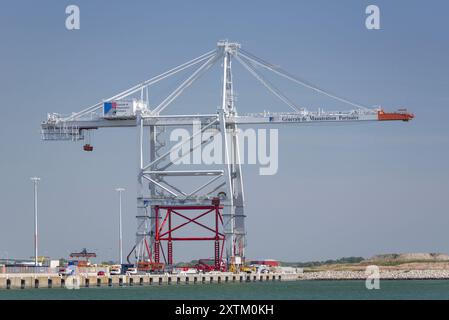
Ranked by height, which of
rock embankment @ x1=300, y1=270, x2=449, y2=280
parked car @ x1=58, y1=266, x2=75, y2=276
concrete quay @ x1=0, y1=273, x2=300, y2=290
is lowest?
rock embankment @ x1=300, y1=270, x2=449, y2=280

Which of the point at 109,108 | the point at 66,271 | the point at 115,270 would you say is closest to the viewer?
the point at 66,271

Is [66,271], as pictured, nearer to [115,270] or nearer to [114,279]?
[114,279]

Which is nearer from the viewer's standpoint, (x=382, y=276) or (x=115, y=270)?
(x=115, y=270)

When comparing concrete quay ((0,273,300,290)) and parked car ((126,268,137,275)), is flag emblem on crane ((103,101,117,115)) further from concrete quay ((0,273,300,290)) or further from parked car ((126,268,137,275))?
concrete quay ((0,273,300,290))

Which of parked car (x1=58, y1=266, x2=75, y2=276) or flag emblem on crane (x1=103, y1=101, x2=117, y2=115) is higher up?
flag emblem on crane (x1=103, y1=101, x2=117, y2=115)

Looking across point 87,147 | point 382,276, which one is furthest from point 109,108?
point 382,276

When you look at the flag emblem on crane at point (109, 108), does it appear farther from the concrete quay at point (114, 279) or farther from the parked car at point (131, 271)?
the concrete quay at point (114, 279)

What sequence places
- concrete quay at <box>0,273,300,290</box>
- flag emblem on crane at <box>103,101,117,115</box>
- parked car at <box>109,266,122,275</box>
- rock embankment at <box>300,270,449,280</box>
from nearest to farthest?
concrete quay at <box>0,273,300,290</box>
flag emblem on crane at <box>103,101,117,115</box>
parked car at <box>109,266,122,275</box>
rock embankment at <box>300,270,449,280</box>

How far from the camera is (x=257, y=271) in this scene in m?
93.1

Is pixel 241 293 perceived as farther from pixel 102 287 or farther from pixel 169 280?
pixel 169 280

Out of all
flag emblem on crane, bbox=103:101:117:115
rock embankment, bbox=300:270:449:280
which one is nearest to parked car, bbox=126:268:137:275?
flag emblem on crane, bbox=103:101:117:115

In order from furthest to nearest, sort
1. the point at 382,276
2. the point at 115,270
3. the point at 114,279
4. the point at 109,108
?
the point at 382,276
the point at 115,270
the point at 109,108
the point at 114,279
